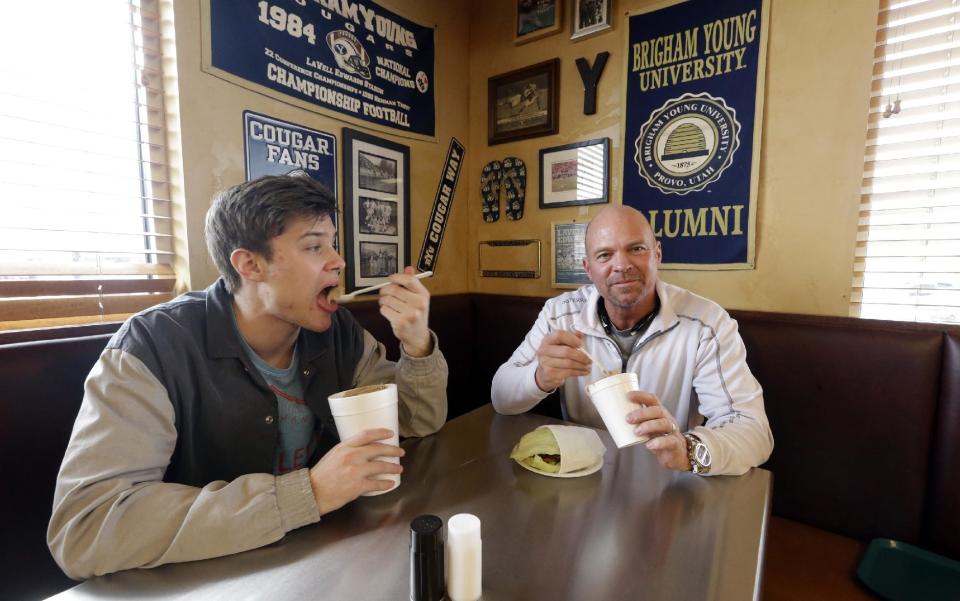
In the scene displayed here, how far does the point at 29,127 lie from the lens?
55.4 inches

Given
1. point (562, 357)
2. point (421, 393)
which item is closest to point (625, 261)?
point (562, 357)

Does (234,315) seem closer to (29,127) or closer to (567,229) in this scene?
(29,127)

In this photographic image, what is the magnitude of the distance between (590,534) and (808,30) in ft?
7.06

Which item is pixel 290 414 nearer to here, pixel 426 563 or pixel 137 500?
pixel 137 500

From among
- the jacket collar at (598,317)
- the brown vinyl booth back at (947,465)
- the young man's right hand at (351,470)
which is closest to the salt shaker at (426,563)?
the young man's right hand at (351,470)

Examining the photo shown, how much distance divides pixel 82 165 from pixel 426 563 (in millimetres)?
1733

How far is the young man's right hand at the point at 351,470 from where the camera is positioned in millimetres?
863

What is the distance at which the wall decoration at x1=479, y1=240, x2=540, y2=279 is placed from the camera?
2.66 m

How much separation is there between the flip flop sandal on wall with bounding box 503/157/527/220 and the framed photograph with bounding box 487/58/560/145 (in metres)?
0.15

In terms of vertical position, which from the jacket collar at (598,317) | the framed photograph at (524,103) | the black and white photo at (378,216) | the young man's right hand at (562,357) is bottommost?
the young man's right hand at (562,357)

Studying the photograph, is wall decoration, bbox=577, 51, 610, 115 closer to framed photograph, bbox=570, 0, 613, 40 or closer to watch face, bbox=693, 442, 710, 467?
framed photograph, bbox=570, 0, 613, 40

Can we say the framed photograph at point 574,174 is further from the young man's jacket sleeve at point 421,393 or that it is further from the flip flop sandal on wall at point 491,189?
the young man's jacket sleeve at point 421,393

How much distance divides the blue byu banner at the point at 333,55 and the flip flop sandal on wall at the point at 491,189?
409 millimetres

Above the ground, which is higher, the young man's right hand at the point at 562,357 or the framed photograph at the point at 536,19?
the framed photograph at the point at 536,19
